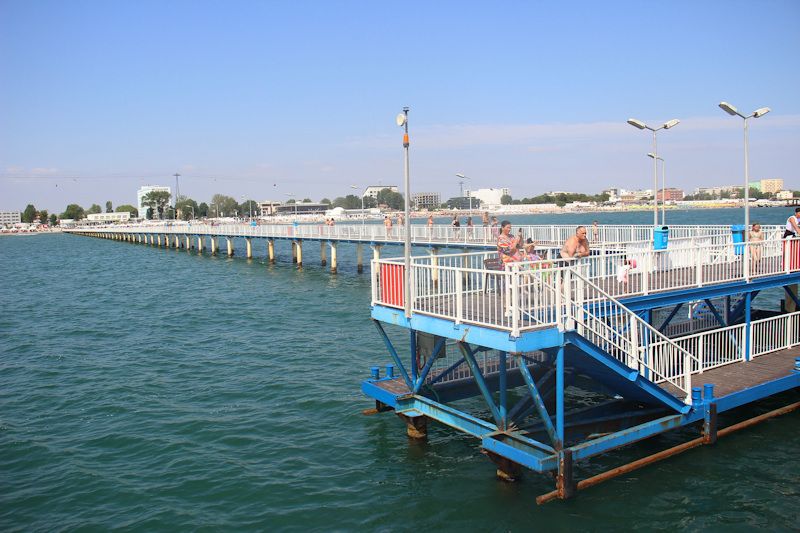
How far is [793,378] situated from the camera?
48.1ft

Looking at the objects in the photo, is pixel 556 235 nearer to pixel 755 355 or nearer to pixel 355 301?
pixel 355 301

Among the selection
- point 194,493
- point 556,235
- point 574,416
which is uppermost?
point 556,235

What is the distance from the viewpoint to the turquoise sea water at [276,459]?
1177 cm

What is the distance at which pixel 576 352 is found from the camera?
1228 centimetres

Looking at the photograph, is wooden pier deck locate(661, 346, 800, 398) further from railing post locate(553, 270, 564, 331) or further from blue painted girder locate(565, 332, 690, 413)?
railing post locate(553, 270, 564, 331)

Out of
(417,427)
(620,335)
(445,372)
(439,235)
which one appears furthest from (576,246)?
(439,235)

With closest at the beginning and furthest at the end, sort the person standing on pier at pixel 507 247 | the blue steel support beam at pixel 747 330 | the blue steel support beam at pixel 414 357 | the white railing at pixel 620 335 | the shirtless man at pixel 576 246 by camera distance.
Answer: the white railing at pixel 620 335 → the shirtless man at pixel 576 246 → the person standing on pier at pixel 507 247 → the blue steel support beam at pixel 414 357 → the blue steel support beam at pixel 747 330

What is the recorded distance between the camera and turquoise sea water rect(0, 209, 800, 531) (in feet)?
38.6

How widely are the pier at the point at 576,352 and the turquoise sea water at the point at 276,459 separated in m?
0.63

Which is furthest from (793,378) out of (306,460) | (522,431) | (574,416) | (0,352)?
(0,352)

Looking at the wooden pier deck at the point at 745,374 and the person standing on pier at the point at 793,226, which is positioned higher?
the person standing on pier at the point at 793,226

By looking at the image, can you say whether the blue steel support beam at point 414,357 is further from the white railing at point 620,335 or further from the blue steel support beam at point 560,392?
the blue steel support beam at point 560,392

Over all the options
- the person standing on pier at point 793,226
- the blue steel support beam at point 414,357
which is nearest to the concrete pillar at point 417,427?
the blue steel support beam at point 414,357

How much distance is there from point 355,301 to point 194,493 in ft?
75.6
